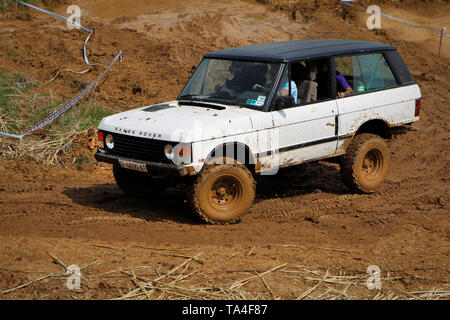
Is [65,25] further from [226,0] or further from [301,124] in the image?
[301,124]

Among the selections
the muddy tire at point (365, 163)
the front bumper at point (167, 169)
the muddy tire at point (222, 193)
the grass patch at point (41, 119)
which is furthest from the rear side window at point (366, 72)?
the grass patch at point (41, 119)

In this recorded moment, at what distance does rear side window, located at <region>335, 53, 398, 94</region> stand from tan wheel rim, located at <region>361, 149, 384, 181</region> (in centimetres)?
92

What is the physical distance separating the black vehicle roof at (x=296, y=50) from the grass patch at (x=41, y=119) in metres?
3.17

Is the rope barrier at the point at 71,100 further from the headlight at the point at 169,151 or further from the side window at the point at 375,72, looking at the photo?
the side window at the point at 375,72

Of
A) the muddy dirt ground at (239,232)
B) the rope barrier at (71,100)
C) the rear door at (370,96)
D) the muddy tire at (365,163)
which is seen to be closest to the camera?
the muddy dirt ground at (239,232)

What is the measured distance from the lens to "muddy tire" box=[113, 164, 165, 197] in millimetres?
7289

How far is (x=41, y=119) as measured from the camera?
404 inches

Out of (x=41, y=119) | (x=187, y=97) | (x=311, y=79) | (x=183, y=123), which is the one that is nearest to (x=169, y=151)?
(x=183, y=123)

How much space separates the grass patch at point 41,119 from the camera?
9.18 meters

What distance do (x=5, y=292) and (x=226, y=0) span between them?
53.7 feet

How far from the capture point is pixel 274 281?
5.19 metres

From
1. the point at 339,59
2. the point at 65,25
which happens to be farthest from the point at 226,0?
the point at 339,59

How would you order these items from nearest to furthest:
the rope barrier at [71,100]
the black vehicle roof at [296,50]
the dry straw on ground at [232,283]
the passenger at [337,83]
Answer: the dry straw on ground at [232,283]
the black vehicle roof at [296,50]
the passenger at [337,83]
the rope barrier at [71,100]

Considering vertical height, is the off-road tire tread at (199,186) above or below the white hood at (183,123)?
below
